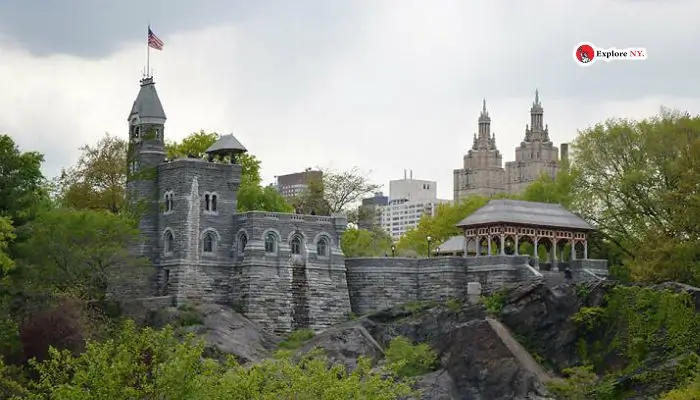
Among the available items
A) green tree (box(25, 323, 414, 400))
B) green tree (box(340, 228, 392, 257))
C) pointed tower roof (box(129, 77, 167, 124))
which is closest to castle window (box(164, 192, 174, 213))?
pointed tower roof (box(129, 77, 167, 124))

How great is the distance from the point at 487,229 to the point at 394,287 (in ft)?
20.0

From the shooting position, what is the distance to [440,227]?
126 meters

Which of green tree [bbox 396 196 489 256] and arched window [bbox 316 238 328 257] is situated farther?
green tree [bbox 396 196 489 256]

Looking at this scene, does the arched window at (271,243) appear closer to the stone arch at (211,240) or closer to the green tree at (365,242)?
the stone arch at (211,240)

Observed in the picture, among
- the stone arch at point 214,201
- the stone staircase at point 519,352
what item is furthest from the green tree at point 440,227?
the stone staircase at point 519,352

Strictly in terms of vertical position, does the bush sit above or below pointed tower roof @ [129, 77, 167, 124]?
below

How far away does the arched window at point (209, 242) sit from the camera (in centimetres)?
8788

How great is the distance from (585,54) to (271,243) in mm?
20406

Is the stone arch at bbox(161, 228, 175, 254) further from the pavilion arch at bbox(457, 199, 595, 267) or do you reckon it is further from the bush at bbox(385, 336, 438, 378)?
the pavilion arch at bbox(457, 199, 595, 267)

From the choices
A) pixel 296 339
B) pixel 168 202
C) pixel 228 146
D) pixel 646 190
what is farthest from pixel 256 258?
pixel 646 190

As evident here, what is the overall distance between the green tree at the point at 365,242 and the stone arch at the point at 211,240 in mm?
21765

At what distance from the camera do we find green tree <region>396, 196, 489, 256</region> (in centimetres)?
12475

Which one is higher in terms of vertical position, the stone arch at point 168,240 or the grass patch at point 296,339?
the stone arch at point 168,240

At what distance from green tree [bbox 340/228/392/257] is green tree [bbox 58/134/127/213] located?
17161 millimetres
